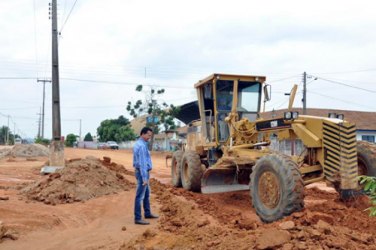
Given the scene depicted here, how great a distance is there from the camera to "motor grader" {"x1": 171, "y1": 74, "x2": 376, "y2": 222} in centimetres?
719

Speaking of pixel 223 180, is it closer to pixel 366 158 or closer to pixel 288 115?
pixel 288 115

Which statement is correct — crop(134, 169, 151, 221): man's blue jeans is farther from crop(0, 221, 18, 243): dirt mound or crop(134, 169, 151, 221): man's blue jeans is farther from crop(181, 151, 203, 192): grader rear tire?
crop(181, 151, 203, 192): grader rear tire

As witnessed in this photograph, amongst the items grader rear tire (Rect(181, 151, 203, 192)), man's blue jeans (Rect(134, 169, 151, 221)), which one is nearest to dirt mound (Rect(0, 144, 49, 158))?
grader rear tire (Rect(181, 151, 203, 192))

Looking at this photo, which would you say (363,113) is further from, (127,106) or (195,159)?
(195,159)

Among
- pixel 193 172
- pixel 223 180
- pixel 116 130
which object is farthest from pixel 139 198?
pixel 116 130

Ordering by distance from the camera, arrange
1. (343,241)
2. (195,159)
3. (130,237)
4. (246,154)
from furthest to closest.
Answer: (195,159), (246,154), (130,237), (343,241)

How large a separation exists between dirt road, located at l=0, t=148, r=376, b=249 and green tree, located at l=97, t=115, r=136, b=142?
59.2 meters

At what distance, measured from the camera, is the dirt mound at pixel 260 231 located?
4.81 m

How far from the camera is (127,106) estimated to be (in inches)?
1672

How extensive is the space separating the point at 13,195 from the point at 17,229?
3669mm

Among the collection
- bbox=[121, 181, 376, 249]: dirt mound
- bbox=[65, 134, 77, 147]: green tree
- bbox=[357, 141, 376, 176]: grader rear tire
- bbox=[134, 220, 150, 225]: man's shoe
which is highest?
bbox=[65, 134, 77, 147]: green tree

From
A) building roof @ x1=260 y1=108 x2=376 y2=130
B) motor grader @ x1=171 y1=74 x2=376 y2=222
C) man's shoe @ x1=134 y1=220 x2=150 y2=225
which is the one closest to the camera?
motor grader @ x1=171 y1=74 x2=376 y2=222

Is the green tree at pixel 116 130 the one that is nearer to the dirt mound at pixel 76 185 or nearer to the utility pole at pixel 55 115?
the utility pole at pixel 55 115

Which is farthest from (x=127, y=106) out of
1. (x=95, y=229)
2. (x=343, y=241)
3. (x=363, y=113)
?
(x=343, y=241)
